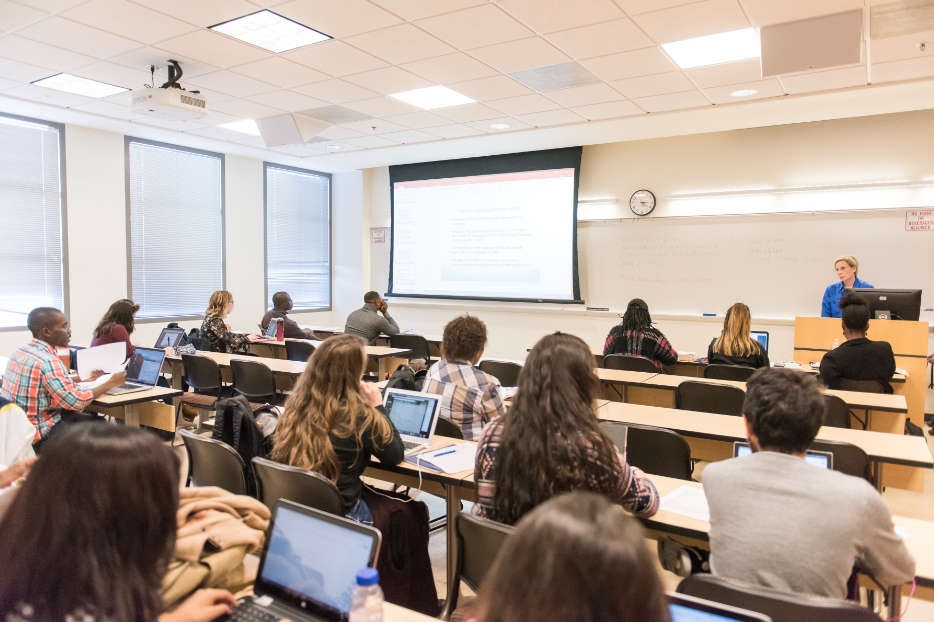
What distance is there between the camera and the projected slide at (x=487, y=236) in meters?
7.52

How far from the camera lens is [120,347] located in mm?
3727

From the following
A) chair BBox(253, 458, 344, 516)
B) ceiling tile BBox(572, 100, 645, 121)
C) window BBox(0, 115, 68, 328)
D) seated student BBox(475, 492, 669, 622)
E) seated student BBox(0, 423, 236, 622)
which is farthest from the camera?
window BBox(0, 115, 68, 328)

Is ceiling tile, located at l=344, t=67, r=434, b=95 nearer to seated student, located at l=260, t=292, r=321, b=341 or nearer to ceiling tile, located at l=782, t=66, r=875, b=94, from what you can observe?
seated student, located at l=260, t=292, r=321, b=341

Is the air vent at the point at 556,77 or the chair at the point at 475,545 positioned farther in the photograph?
the air vent at the point at 556,77

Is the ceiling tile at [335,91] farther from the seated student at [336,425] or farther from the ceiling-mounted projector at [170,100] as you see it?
the seated student at [336,425]

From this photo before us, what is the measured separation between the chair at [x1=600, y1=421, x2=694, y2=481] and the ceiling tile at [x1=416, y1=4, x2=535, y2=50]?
2.49 m

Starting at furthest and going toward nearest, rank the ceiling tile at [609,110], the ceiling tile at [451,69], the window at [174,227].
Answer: the window at [174,227], the ceiling tile at [609,110], the ceiling tile at [451,69]

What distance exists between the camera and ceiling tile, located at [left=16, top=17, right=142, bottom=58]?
3.80 metres

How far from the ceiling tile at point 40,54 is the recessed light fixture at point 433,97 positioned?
7.79ft

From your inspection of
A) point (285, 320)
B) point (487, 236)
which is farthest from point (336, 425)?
point (487, 236)

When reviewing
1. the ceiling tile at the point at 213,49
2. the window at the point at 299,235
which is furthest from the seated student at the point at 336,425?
the window at the point at 299,235

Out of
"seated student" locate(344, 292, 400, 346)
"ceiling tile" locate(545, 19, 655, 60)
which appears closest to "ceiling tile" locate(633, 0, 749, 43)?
"ceiling tile" locate(545, 19, 655, 60)

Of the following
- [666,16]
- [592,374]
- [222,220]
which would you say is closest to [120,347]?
[592,374]

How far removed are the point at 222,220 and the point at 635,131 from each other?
17.4 ft
